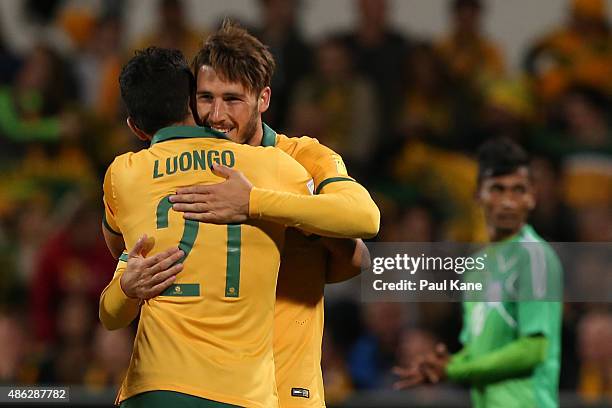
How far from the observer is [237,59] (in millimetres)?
3689

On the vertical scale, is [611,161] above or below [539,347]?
above

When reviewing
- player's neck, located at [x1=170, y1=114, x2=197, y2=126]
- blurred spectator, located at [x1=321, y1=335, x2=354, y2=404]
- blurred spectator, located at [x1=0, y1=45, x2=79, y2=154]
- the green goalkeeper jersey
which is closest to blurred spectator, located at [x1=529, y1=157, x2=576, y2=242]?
blurred spectator, located at [x1=321, y1=335, x2=354, y2=404]

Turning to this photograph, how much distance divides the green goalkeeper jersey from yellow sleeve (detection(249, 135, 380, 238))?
160cm

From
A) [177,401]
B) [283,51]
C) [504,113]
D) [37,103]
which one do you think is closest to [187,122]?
[177,401]

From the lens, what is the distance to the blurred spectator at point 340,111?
8.48 m

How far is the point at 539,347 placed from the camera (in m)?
4.86

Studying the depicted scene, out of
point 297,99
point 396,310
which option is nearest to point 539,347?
point 396,310

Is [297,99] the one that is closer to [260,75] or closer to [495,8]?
[495,8]

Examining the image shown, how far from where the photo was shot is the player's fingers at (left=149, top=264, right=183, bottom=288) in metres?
3.30

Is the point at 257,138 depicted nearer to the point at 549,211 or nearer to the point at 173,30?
the point at 549,211

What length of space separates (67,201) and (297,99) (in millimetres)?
1854

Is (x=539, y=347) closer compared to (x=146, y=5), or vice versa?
(x=539, y=347)

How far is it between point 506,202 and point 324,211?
6.58ft

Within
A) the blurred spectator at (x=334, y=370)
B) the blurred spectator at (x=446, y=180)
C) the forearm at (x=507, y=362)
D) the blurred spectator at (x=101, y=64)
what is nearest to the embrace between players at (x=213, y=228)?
the forearm at (x=507, y=362)
